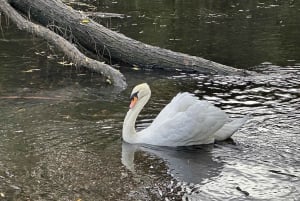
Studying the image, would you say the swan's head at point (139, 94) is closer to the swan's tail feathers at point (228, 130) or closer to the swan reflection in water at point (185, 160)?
the swan reflection in water at point (185, 160)

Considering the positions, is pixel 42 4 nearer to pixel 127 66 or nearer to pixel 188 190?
pixel 127 66

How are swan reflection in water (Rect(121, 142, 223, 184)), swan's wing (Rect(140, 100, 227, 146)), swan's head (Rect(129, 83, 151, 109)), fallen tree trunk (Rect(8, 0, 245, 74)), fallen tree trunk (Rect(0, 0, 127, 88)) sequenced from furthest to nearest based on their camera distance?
fallen tree trunk (Rect(8, 0, 245, 74)) < fallen tree trunk (Rect(0, 0, 127, 88)) < swan's head (Rect(129, 83, 151, 109)) < swan's wing (Rect(140, 100, 227, 146)) < swan reflection in water (Rect(121, 142, 223, 184))

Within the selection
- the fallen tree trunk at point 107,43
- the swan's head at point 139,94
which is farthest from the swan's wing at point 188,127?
the fallen tree trunk at point 107,43

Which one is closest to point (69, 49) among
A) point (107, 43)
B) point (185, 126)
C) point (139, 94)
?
point (107, 43)

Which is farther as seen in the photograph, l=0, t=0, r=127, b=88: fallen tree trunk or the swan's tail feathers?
l=0, t=0, r=127, b=88: fallen tree trunk

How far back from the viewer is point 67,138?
825cm

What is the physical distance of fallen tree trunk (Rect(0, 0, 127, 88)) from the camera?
11430mm

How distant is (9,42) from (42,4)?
8.16 ft

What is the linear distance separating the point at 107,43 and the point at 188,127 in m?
5.37

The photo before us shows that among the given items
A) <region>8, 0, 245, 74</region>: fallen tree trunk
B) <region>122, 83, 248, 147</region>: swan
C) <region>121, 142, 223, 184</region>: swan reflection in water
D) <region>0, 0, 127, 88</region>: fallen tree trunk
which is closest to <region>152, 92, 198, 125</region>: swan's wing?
<region>122, 83, 248, 147</region>: swan

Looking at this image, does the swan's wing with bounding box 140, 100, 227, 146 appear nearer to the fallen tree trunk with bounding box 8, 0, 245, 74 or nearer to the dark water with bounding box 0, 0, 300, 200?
the dark water with bounding box 0, 0, 300, 200

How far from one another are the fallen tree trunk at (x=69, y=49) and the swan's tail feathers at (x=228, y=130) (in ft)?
11.3

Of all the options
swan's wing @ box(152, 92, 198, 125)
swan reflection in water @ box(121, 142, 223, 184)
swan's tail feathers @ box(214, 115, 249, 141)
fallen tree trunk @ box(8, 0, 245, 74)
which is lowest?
swan reflection in water @ box(121, 142, 223, 184)

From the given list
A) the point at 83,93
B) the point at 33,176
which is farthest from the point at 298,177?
the point at 83,93
